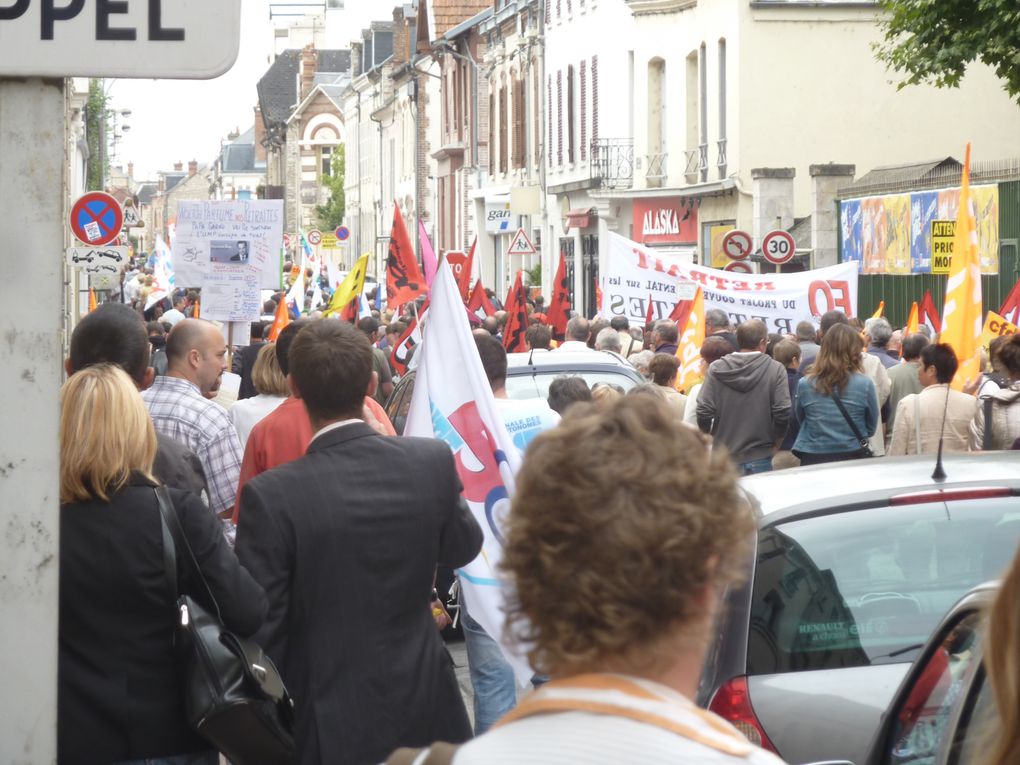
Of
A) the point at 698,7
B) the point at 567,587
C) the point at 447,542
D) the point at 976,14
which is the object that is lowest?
the point at 447,542

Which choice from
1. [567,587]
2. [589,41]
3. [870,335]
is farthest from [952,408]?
[589,41]

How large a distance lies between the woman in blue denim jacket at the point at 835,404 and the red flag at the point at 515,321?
9.21 metres

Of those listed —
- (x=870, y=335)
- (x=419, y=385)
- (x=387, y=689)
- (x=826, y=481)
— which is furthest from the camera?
(x=870, y=335)

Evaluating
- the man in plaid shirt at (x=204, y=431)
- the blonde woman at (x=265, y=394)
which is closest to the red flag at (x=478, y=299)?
the blonde woman at (x=265, y=394)

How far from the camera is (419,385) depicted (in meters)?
6.29

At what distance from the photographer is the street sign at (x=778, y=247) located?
83.0ft

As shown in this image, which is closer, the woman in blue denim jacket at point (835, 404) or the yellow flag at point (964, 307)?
the woman in blue denim jacket at point (835, 404)

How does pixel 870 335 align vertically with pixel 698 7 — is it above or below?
below

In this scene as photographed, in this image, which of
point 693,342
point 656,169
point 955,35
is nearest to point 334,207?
point 656,169

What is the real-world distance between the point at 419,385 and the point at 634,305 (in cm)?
1392

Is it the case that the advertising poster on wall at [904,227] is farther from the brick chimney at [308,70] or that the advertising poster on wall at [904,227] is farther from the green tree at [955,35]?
the brick chimney at [308,70]

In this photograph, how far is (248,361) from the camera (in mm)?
14914

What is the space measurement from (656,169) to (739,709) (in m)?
35.1

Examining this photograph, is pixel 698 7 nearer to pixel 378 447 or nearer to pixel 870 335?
pixel 870 335
